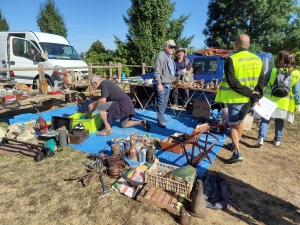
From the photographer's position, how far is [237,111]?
3.17 m

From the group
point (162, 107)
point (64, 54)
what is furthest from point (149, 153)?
point (64, 54)

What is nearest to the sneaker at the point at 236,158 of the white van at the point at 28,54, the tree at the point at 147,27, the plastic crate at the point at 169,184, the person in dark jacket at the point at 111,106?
the plastic crate at the point at 169,184

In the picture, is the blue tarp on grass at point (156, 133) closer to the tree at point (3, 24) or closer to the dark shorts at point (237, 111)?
the dark shorts at point (237, 111)

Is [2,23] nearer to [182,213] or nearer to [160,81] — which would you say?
[160,81]

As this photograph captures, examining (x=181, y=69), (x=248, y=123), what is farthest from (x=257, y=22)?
(x=248, y=123)

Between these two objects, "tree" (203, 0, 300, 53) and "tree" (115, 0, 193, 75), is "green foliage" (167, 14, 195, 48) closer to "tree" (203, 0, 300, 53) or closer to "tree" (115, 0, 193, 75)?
"tree" (115, 0, 193, 75)

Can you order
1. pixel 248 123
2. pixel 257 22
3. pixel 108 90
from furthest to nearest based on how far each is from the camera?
1. pixel 257 22
2. pixel 248 123
3. pixel 108 90

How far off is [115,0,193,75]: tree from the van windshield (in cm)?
623

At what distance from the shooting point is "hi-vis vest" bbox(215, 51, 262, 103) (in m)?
2.95

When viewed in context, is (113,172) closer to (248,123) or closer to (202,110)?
(202,110)

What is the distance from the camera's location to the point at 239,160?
3.44 m

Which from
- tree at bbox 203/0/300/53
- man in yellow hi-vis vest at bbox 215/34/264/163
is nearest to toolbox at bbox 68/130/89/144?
man in yellow hi-vis vest at bbox 215/34/264/163

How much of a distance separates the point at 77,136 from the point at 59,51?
6.37 meters

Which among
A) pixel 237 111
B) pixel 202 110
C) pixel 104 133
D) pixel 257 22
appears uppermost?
pixel 257 22
